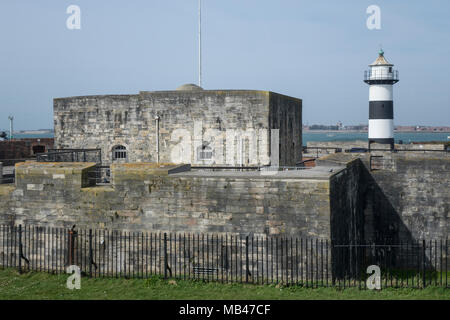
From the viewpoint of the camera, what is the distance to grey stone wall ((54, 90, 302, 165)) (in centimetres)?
2111

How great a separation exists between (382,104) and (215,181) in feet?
90.6

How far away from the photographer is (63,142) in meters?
24.3

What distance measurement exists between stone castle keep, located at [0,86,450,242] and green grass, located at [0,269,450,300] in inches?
58.0

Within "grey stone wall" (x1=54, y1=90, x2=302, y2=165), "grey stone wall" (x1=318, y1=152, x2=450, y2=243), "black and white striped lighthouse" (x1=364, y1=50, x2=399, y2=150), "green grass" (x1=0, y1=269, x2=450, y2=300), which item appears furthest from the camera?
"black and white striped lighthouse" (x1=364, y1=50, x2=399, y2=150)

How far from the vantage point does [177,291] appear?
12.6 metres

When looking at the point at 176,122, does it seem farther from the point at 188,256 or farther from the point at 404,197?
the point at 404,197

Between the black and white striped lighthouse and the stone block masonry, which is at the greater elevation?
the black and white striped lighthouse

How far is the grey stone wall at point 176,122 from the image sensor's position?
69.3 ft

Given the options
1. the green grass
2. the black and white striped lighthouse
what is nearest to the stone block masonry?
the green grass

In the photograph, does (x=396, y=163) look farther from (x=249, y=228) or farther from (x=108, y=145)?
(x=108, y=145)

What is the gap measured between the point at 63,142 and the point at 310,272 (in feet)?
50.8

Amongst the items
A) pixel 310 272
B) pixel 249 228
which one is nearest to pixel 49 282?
pixel 249 228

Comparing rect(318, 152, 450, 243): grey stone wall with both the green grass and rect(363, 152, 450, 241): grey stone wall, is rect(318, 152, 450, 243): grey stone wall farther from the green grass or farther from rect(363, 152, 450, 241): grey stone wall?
→ the green grass

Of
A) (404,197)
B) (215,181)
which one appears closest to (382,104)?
(404,197)
